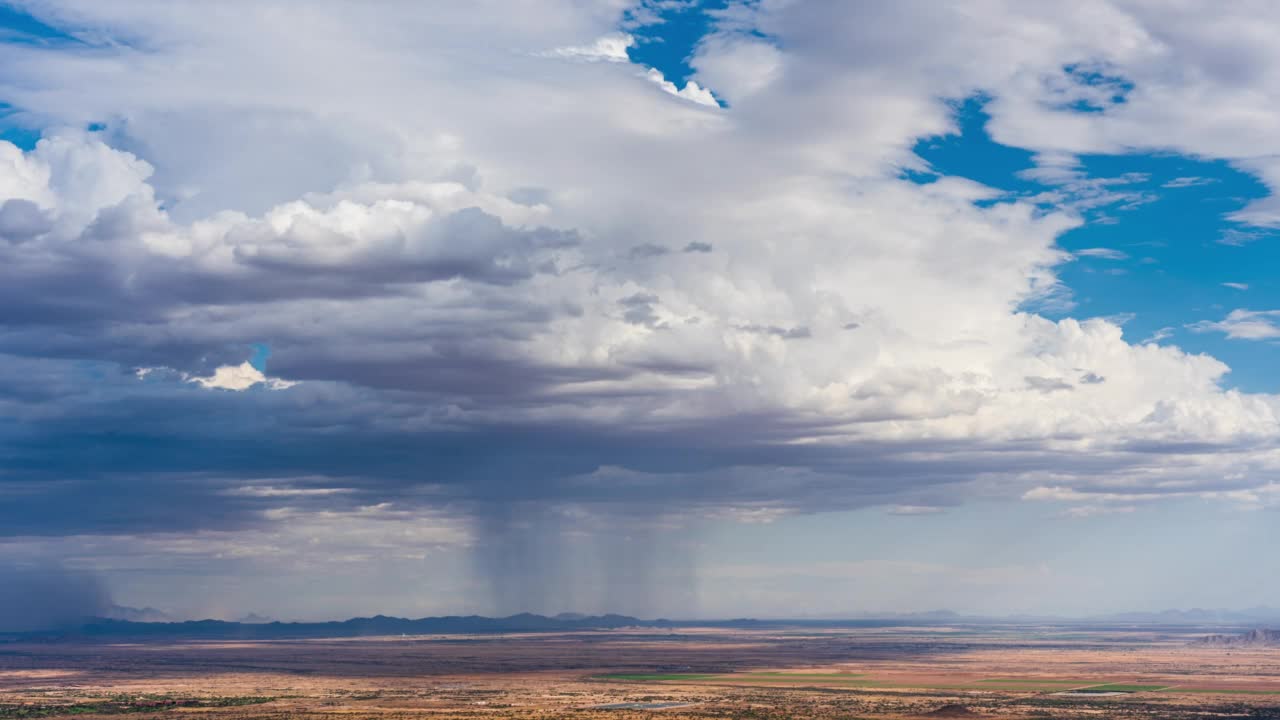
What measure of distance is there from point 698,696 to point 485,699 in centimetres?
3013

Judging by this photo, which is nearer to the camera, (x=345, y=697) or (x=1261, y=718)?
(x=1261, y=718)

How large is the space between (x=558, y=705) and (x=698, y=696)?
27792 mm

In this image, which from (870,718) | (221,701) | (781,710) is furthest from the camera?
(221,701)

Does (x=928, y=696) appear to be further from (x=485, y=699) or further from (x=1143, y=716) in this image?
(x=485, y=699)

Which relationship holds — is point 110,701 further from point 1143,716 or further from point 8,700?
point 1143,716

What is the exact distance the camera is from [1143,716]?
153m

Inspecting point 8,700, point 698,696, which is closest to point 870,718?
point 698,696

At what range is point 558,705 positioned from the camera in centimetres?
16775

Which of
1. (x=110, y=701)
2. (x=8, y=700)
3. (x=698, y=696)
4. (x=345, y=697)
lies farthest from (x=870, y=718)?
(x=8, y=700)

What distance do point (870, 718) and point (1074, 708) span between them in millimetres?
31501

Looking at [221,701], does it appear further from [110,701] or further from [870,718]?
[870,718]

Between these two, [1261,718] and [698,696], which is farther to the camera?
[698,696]

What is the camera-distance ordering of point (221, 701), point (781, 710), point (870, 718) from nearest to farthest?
point (870, 718)
point (781, 710)
point (221, 701)

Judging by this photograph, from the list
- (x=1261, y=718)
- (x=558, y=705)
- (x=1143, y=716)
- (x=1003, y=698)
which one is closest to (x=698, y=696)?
(x=558, y=705)
